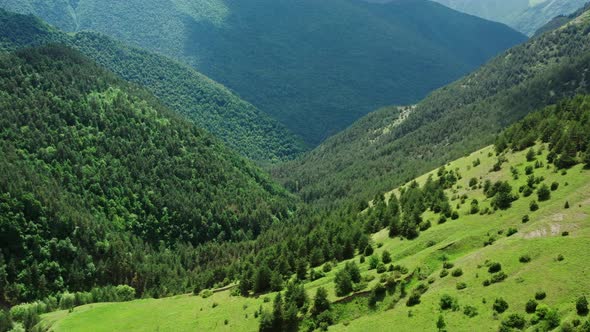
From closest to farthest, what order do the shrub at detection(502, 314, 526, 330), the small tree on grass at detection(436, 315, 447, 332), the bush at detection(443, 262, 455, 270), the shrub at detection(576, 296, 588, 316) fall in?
the shrub at detection(576, 296, 588, 316), the shrub at detection(502, 314, 526, 330), the small tree on grass at detection(436, 315, 447, 332), the bush at detection(443, 262, 455, 270)

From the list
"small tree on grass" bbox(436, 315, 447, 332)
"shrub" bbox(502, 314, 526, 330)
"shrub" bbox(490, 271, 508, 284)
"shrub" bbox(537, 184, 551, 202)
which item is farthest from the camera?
"shrub" bbox(537, 184, 551, 202)

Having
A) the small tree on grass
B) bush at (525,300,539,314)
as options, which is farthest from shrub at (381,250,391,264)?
bush at (525,300,539,314)

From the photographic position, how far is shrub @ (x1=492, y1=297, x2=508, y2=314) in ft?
271

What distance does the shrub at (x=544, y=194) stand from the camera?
12589 cm

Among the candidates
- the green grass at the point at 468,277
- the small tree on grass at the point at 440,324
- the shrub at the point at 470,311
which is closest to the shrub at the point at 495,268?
the green grass at the point at 468,277

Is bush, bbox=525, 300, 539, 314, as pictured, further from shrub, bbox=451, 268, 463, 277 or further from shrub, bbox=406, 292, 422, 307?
shrub, bbox=406, 292, 422, 307

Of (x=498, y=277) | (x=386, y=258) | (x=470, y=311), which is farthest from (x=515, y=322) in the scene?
(x=386, y=258)

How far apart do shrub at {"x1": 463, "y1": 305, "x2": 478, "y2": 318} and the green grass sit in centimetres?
71

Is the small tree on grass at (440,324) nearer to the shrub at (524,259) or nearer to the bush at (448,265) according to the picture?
the bush at (448,265)

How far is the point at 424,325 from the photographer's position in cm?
8831

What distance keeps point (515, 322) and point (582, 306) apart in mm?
9870

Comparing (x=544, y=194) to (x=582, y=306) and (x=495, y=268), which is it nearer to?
(x=495, y=268)

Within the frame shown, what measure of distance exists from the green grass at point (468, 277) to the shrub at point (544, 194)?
123cm

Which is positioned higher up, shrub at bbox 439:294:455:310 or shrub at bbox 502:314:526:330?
shrub at bbox 439:294:455:310
